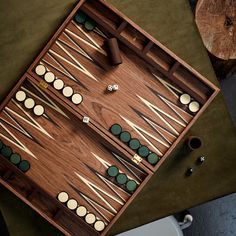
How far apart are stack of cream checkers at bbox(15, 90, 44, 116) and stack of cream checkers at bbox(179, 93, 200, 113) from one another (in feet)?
3.72

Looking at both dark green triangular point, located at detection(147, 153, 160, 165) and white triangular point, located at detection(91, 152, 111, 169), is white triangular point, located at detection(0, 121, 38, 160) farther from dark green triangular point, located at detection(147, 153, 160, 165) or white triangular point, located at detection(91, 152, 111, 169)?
dark green triangular point, located at detection(147, 153, 160, 165)

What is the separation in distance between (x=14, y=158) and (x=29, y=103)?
446 mm

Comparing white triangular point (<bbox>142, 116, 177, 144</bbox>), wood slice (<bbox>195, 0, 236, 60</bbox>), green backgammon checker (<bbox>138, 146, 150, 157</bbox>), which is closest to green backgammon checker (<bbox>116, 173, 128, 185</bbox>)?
green backgammon checker (<bbox>138, 146, 150, 157</bbox>)

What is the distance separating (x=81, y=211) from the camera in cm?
341

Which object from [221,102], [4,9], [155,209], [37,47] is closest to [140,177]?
[155,209]

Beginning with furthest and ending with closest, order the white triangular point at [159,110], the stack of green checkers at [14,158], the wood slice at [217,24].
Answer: the wood slice at [217,24] → the white triangular point at [159,110] → the stack of green checkers at [14,158]

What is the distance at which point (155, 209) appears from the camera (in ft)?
11.8

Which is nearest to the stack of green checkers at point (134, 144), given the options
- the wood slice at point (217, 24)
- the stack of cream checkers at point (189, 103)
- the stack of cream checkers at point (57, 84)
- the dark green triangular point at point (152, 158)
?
the dark green triangular point at point (152, 158)

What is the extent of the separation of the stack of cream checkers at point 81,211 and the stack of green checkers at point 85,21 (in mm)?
1326

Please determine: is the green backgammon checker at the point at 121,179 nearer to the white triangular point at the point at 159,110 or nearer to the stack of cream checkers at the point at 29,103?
the white triangular point at the point at 159,110

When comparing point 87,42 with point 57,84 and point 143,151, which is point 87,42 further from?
point 143,151

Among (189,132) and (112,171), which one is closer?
(112,171)

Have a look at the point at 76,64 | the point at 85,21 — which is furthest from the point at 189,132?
the point at 85,21

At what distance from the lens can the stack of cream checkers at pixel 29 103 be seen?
341 cm
